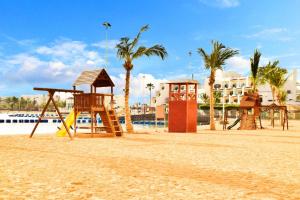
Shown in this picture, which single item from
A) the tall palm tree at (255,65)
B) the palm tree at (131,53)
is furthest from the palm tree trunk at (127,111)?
the tall palm tree at (255,65)

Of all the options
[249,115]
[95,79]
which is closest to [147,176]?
[95,79]

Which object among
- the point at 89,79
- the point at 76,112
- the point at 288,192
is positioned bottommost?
the point at 288,192

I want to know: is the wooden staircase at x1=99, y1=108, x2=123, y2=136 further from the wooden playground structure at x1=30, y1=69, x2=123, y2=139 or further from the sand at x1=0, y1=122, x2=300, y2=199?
the sand at x1=0, y1=122, x2=300, y2=199

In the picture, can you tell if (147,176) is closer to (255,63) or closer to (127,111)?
(127,111)

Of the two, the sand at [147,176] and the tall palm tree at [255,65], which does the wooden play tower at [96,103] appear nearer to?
the sand at [147,176]

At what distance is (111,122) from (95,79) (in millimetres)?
2746

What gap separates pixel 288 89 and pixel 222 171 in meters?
121

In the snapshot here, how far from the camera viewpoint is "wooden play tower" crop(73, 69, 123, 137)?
73.6 feet

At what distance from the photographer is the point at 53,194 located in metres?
6.88

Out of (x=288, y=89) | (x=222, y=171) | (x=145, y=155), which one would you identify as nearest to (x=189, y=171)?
(x=222, y=171)

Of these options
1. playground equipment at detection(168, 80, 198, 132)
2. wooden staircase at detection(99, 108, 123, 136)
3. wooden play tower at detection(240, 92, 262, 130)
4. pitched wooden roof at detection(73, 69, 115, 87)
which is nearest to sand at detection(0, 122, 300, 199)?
wooden staircase at detection(99, 108, 123, 136)

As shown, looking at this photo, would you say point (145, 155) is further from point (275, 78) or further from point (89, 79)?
point (275, 78)

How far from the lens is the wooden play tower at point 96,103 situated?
73.6ft

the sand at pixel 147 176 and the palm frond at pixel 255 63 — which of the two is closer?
the sand at pixel 147 176
